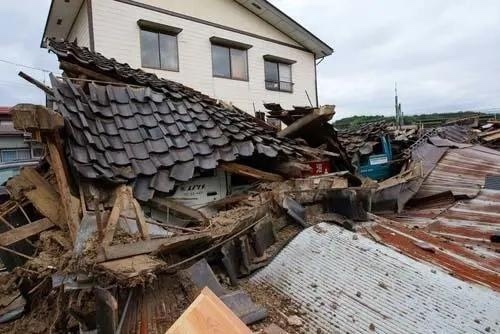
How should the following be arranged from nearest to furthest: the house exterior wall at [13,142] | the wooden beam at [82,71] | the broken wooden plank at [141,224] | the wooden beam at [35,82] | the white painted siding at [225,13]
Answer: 1. the broken wooden plank at [141,224]
2. the wooden beam at [35,82]
3. the wooden beam at [82,71]
4. the white painted siding at [225,13]
5. the house exterior wall at [13,142]

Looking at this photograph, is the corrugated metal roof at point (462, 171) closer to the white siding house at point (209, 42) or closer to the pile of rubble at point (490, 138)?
the pile of rubble at point (490, 138)

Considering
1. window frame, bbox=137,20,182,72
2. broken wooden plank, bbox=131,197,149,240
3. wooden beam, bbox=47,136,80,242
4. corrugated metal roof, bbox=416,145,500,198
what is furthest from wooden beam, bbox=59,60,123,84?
corrugated metal roof, bbox=416,145,500,198

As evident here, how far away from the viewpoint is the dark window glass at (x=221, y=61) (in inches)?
475

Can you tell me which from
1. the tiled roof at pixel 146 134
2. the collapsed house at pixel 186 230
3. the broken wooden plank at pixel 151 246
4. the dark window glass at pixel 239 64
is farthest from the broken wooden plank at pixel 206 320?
the dark window glass at pixel 239 64

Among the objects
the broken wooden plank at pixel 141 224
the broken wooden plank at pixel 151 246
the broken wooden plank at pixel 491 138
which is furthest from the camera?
the broken wooden plank at pixel 491 138

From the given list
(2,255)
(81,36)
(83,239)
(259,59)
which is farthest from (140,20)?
(83,239)

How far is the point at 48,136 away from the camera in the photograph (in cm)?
359

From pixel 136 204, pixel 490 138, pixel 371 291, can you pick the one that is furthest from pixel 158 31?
pixel 490 138

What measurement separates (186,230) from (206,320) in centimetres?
173

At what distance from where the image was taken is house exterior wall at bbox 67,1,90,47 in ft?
31.6

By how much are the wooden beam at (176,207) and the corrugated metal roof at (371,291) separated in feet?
3.78

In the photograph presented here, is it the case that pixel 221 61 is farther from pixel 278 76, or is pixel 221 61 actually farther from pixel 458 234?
pixel 458 234

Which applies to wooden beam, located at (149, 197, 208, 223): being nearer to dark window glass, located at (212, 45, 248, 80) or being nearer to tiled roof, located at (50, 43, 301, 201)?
tiled roof, located at (50, 43, 301, 201)

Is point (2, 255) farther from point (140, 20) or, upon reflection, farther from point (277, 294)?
point (140, 20)
